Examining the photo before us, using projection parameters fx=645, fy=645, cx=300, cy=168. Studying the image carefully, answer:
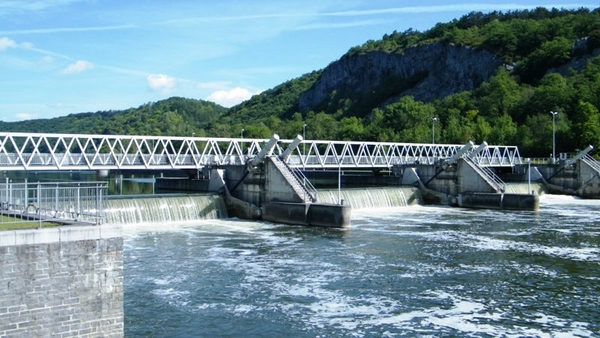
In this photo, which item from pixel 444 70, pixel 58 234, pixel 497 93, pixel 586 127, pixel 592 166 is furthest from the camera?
pixel 444 70

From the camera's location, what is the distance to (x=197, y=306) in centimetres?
2170

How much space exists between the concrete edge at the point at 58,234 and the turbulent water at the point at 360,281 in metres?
4.16

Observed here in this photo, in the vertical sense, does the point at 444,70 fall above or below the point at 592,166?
above

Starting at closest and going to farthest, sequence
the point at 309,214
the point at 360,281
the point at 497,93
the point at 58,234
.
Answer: the point at 58,234
the point at 360,281
the point at 309,214
the point at 497,93

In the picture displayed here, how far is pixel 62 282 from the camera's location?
1500cm

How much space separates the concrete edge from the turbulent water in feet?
13.7

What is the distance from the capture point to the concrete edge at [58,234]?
14.3 meters

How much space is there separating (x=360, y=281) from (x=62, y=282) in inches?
539

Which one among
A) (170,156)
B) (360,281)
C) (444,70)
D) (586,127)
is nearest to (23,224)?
(360,281)

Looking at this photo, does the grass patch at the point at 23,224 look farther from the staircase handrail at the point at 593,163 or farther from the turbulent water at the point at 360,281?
the staircase handrail at the point at 593,163

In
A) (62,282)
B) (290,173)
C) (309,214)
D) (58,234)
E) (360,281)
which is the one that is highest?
(290,173)

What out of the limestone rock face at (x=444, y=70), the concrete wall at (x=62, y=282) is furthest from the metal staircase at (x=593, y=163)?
the limestone rock face at (x=444, y=70)

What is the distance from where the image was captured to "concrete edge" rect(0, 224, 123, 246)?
1433cm

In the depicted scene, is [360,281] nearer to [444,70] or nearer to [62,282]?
[62,282]
